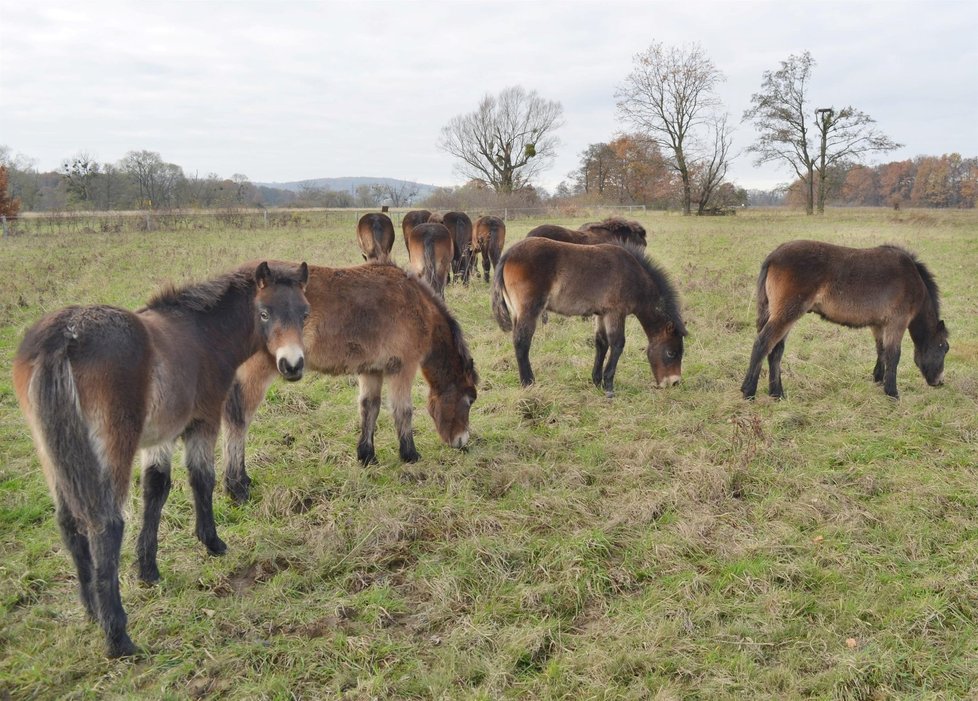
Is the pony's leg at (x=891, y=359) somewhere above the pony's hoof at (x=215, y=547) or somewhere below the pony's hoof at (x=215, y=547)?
above

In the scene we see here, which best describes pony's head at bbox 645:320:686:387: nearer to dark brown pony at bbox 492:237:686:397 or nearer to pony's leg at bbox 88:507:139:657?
dark brown pony at bbox 492:237:686:397

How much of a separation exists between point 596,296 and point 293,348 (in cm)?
445

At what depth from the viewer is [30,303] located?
10.7 meters

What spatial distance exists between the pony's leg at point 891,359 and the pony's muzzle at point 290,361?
6.54 meters

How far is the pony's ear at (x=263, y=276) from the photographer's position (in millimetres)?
3788

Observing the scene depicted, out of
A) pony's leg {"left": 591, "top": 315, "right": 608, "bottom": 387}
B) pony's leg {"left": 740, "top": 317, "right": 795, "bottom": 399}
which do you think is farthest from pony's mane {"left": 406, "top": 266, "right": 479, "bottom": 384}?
pony's leg {"left": 740, "top": 317, "right": 795, "bottom": 399}

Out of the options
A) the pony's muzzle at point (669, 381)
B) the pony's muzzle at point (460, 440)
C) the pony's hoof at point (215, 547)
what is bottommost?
the pony's hoof at point (215, 547)

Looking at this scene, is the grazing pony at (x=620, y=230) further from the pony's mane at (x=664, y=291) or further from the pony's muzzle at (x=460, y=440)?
the pony's muzzle at (x=460, y=440)

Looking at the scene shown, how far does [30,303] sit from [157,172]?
3880cm

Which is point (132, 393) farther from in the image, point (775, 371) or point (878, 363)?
point (878, 363)

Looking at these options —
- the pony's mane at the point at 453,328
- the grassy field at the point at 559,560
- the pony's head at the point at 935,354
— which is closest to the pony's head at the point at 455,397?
the pony's mane at the point at 453,328

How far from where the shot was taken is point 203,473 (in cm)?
362

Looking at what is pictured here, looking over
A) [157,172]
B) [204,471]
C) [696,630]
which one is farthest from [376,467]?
[157,172]

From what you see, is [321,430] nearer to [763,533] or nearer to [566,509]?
[566,509]
